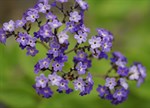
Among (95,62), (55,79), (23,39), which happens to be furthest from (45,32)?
(95,62)

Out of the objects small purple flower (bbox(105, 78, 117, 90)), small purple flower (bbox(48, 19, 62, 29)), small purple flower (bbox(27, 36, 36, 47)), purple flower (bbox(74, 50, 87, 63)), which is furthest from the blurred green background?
small purple flower (bbox(48, 19, 62, 29))

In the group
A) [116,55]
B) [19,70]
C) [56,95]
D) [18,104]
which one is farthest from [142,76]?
[19,70]

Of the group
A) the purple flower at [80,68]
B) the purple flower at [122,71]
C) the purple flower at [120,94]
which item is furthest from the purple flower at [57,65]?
the purple flower at [122,71]

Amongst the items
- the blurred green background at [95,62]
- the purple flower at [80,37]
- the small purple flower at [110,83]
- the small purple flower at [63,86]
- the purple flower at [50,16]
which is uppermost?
the blurred green background at [95,62]

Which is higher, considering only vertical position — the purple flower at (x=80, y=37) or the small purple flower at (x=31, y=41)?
the purple flower at (x=80, y=37)

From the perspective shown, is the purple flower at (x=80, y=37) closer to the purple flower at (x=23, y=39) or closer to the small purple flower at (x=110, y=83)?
the purple flower at (x=23, y=39)

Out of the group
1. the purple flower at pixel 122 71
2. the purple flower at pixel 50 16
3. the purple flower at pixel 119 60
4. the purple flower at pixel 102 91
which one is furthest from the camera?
the purple flower at pixel 119 60

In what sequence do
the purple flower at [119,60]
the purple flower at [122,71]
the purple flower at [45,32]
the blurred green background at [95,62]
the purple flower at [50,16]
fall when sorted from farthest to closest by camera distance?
the blurred green background at [95,62], the purple flower at [119,60], the purple flower at [122,71], the purple flower at [50,16], the purple flower at [45,32]

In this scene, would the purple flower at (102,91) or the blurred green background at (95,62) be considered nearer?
the purple flower at (102,91)

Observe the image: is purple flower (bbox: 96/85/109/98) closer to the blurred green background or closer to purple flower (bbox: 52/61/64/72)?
purple flower (bbox: 52/61/64/72)
